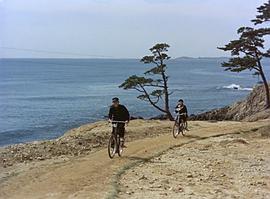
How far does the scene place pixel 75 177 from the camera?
543 inches

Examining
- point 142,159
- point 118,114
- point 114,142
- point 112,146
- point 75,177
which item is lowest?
point 75,177

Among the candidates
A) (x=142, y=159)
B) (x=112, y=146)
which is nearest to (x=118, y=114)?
(x=112, y=146)

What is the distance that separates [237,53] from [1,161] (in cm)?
2439

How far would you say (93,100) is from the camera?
7688cm

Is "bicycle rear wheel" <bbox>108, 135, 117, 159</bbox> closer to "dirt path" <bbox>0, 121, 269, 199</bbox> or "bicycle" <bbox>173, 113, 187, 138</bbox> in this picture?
"dirt path" <bbox>0, 121, 269, 199</bbox>

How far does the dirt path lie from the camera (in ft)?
40.0

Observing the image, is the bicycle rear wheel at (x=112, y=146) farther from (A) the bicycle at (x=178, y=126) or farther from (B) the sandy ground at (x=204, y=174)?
(A) the bicycle at (x=178, y=126)

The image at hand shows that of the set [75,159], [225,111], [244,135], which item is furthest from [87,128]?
[225,111]

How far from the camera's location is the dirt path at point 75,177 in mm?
12178

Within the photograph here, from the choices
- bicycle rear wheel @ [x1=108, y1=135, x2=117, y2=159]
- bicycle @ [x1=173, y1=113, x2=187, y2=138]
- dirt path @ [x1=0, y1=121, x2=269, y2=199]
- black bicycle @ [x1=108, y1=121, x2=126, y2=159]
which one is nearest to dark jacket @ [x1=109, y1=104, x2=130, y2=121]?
black bicycle @ [x1=108, y1=121, x2=126, y2=159]

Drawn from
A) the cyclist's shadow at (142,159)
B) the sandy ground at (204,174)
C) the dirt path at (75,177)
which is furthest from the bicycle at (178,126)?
the cyclist's shadow at (142,159)

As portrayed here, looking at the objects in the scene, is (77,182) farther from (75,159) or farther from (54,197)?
(75,159)

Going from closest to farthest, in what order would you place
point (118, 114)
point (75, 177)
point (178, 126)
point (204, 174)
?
point (75, 177), point (204, 174), point (118, 114), point (178, 126)

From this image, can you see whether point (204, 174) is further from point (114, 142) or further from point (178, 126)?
point (178, 126)
